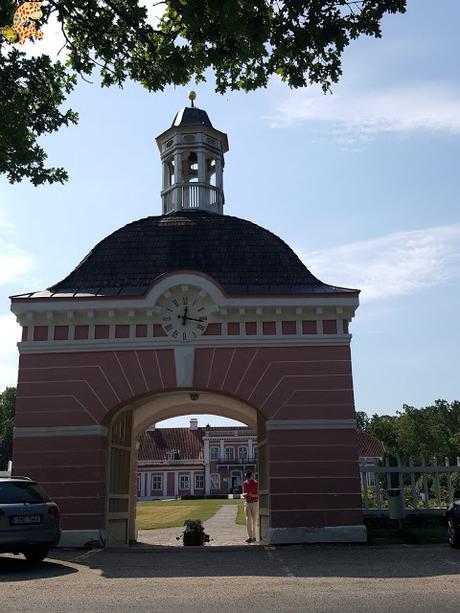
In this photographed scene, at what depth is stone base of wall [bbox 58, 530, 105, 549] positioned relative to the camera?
13.7m

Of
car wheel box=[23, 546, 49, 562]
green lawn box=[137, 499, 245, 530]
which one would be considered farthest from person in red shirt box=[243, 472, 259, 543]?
green lawn box=[137, 499, 245, 530]

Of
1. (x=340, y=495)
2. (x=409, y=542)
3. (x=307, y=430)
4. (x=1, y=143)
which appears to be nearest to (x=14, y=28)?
(x=1, y=143)

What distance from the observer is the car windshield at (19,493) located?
34.0 ft

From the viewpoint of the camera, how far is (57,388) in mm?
14734

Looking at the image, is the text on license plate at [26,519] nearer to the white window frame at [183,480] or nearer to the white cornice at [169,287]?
the white cornice at [169,287]

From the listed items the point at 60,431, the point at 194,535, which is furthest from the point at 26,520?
the point at 194,535

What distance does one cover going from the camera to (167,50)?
26.6 ft

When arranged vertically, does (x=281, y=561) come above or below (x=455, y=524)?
below

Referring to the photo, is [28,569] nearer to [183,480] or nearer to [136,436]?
[136,436]

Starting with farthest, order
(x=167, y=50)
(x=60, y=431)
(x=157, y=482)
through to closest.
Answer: (x=157, y=482)
(x=60, y=431)
(x=167, y=50)

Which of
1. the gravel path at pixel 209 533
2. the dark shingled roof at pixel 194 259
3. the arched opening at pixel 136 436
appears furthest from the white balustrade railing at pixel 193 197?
the gravel path at pixel 209 533

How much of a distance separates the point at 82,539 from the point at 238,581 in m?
6.00

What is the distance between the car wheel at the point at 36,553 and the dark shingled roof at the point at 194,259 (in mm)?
6120

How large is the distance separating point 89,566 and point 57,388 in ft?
16.4
